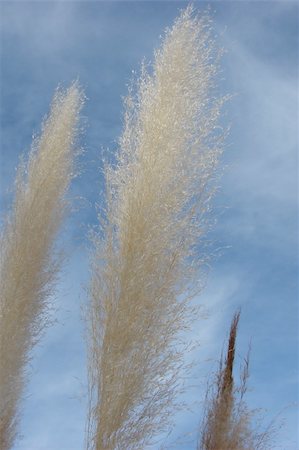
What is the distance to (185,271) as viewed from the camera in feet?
15.1

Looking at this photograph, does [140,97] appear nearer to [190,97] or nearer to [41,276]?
[190,97]

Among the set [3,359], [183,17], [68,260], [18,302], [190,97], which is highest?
[183,17]

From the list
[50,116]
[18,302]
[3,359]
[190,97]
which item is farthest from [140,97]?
[3,359]

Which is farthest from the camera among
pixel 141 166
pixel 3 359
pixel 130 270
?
pixel 3 359

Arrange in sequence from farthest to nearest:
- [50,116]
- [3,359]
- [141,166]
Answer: [50,116], [3,359], [141,166]

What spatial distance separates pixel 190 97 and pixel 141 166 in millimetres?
724

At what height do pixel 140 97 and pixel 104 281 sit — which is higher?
pixel 140 97

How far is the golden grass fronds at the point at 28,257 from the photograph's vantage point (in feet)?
17.8

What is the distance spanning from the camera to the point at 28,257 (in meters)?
5.61

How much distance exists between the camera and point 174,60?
213 inches

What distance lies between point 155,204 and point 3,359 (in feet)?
5.77

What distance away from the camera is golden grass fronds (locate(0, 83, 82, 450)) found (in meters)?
5.43

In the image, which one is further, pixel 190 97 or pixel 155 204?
pixel 190 97

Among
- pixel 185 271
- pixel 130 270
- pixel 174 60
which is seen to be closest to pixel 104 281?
pixel 130 270
